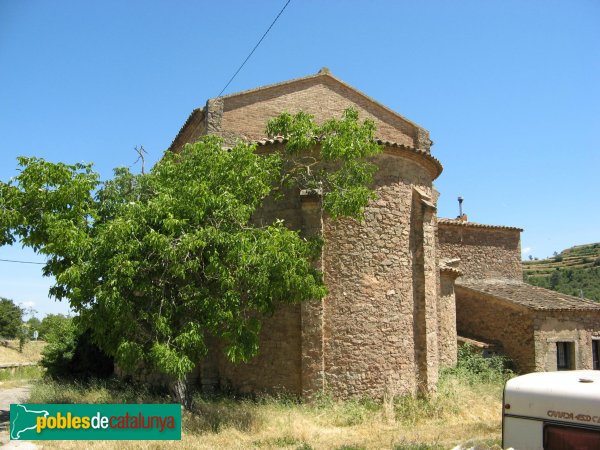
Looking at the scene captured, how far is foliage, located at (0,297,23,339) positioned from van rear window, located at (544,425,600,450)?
150ft

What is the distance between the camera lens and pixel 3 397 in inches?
717

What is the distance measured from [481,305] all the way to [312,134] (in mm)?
12242

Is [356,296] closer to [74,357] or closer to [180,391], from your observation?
[180,391]

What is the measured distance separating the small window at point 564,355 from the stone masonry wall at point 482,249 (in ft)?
14.2

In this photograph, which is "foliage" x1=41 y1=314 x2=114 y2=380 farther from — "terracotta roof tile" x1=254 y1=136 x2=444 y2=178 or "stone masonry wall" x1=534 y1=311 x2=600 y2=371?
"stone masonry wall" x1=534 y1=311 x2=600 y2=371

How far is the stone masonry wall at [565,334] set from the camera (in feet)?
63.5

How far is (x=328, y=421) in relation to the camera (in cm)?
1165

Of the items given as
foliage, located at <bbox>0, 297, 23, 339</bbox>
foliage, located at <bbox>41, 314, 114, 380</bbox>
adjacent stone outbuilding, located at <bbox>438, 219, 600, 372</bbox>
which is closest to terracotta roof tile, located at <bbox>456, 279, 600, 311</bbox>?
adjacent stone outbuilding, located at <bbox>438, 219, 600, 372</bbox>

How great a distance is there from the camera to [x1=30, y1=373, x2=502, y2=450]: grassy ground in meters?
9.73

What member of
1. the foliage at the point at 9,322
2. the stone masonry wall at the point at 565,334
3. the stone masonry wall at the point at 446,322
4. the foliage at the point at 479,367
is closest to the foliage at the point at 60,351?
the stone masonry wall at the point at 446,322

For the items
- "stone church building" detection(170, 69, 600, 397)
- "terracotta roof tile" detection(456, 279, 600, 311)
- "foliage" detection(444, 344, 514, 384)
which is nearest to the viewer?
"stone church building" detection(170, 69, 600, 397)

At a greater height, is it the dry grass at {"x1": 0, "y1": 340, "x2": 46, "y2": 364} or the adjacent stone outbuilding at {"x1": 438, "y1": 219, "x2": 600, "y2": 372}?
the adjacent stone outbuilding at {"x1": 438, "y1": 219, "x2": 600, "y2": 372}

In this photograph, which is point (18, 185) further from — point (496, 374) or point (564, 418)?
point (496, 374)

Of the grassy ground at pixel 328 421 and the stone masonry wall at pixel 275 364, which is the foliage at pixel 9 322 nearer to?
the grassy ground at pixel 328 421
